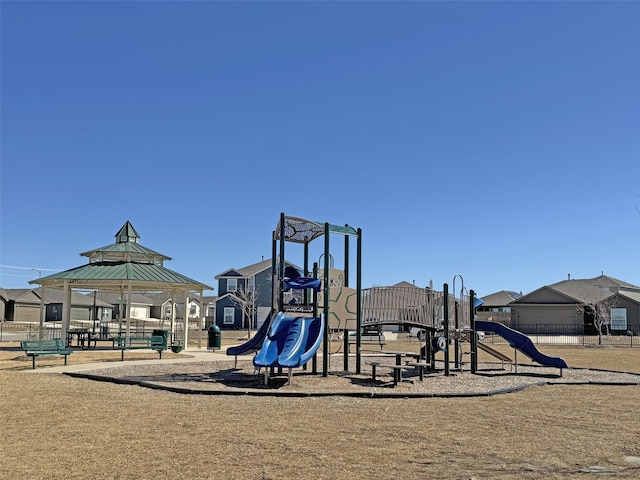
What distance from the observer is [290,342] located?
14.1 m

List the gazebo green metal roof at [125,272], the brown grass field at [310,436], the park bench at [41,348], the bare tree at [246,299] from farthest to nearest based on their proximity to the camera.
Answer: the bare tree at [246,299] → the gazebo green metal roof at [125,272] → the park bench at [41,348] → the brown grass field at [310,436]

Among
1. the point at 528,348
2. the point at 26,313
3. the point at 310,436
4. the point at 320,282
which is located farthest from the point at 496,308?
the point at 310,436

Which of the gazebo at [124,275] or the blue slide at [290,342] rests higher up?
the gazebo at [124,275]

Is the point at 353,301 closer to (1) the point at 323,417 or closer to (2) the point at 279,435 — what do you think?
(1) the point at 323,417

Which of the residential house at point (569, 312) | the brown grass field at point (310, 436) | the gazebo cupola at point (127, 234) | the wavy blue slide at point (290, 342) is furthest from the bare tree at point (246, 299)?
the brown grass field at point (310, 436)

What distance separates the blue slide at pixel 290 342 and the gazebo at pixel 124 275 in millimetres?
10182

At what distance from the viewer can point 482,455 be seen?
6828mm

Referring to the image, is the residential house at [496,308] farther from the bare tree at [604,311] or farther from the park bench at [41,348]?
the park bench at [41,348]

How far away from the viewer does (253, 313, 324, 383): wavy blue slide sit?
43.0ft

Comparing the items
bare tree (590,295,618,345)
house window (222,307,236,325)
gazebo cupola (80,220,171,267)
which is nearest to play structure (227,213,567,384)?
gazebo cupola (80,220,171,267)

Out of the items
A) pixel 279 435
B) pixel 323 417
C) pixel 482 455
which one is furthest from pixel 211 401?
pixel 482 455

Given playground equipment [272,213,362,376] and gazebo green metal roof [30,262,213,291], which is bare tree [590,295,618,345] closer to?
gazebo green metal roof [30,262,213,291]

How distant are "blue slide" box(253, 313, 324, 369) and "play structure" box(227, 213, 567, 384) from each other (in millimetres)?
24

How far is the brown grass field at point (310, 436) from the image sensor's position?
6.18 meters
